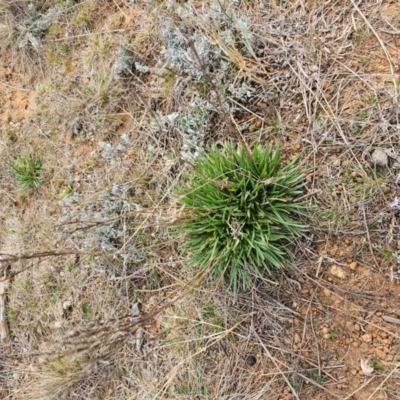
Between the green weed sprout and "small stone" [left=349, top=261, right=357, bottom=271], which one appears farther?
the green weed sprout

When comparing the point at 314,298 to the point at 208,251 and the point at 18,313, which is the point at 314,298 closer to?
the point at 208,251

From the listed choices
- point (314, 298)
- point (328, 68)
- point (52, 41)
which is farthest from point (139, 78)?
point (314, 298)

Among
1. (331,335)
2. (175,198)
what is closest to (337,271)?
(331,335)

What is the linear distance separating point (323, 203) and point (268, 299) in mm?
602

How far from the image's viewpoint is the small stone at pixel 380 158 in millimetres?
2305

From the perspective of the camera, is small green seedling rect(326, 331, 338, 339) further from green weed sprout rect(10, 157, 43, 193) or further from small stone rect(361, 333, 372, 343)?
green weed sprout rect(10, 157, 43, 193)

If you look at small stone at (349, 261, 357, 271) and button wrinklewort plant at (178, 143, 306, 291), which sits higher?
button wrinklewort plant at (178, 143, 306, 291)

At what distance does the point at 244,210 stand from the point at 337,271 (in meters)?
0.59

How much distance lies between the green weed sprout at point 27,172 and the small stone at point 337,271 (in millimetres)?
2164

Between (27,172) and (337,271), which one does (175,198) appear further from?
(27,172)

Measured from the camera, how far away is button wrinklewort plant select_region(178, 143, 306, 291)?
2311 millimetres

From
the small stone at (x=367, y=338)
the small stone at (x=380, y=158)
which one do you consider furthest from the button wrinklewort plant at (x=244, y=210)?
the small stone at (x=367, y=338)

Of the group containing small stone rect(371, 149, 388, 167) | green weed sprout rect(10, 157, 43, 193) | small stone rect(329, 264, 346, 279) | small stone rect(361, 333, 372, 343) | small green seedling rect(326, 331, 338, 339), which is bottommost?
small stone rect(361, 333, 372, 343)

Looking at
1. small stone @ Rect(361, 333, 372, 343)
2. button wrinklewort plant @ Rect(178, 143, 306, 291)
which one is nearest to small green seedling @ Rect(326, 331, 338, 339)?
small stone @ Rect(361, 333, 372, 343)
